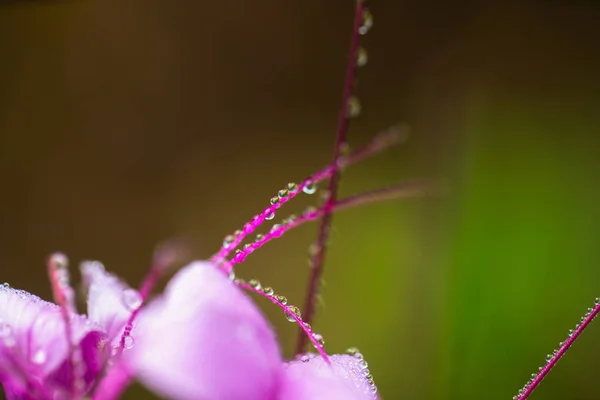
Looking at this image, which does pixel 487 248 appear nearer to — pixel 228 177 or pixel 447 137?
pixel 447 137

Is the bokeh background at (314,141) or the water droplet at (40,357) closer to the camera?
the water droplet at (40,357)

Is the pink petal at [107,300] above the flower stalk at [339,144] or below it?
below

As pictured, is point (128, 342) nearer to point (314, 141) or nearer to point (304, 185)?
point (304, 185)

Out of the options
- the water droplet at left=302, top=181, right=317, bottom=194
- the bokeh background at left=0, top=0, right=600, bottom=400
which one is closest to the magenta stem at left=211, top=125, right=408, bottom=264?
the water droplet at left=302, top=181, right=317, bottom=194

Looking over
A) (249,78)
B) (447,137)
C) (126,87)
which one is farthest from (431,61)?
(126,87)

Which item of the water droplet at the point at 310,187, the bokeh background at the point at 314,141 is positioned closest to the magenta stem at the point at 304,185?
the water droplet at the point at 310,187

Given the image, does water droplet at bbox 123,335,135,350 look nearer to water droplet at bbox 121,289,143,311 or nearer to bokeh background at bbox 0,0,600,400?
water droplet at bbox 121,289,143,311

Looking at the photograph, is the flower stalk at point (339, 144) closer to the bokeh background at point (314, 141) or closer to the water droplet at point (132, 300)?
the water droplet at point (132, 300)

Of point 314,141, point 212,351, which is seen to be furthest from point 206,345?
point 314,141
